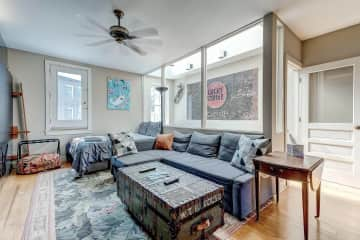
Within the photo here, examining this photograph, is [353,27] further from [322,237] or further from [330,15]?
[322,237]

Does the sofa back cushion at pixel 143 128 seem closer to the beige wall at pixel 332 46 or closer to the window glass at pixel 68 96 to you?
the window glass at pixel 68 96

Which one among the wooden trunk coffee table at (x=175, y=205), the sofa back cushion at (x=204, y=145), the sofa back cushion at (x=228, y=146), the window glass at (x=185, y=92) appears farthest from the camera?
the window glass at (x=185, y=92)

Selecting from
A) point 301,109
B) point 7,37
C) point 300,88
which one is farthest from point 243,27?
point 7,37

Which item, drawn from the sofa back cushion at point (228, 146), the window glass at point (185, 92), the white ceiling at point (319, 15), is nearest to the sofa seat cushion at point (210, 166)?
the sofa back cushion at point (228, 146)

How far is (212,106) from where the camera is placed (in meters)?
5.04

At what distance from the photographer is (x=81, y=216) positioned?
1.93m

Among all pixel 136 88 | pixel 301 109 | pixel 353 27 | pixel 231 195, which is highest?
pixel 353 27

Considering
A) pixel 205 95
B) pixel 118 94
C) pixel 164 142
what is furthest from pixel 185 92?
pixel 164 142

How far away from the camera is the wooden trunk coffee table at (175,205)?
1.30 m

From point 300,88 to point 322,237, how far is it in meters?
2.67

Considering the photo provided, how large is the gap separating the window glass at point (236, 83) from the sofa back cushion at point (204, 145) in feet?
5.26

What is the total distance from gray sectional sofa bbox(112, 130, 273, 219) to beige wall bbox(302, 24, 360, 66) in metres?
2.05

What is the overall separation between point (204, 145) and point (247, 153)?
0.93 meters

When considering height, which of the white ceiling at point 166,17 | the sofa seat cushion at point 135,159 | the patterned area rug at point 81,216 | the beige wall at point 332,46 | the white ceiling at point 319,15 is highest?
the white ceiling at point 166,17
